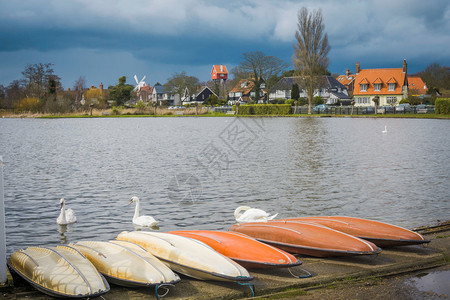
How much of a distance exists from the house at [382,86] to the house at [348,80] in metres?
20.9

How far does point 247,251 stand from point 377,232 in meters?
2.07

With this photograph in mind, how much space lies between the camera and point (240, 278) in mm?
5043

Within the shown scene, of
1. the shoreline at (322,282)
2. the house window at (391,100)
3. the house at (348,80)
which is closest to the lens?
the shoreline at (322,282)

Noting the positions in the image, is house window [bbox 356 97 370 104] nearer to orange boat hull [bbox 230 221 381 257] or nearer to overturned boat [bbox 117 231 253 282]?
orange boat hull [bbox 230 221 381 257]

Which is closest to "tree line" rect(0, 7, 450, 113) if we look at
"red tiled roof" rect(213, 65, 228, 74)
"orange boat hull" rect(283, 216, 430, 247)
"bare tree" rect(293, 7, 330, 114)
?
"bare tree" rect(293, 7, 330, 114)

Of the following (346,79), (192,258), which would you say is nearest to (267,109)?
(346,79)

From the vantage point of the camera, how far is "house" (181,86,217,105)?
119012mm

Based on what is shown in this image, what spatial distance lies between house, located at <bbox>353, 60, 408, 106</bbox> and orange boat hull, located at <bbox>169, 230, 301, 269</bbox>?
83434 mm

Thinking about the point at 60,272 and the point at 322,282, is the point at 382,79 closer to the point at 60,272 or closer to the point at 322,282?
the point at 322,282

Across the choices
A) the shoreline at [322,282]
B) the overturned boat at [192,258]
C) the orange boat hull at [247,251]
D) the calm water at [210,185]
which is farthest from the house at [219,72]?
the shoreline at [322,282]

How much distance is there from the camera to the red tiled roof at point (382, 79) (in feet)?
278

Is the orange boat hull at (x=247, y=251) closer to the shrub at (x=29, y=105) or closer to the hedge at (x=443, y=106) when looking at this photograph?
the hedge at (x=443, y=106)

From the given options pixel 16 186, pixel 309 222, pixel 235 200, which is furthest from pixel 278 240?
pixel 16 186

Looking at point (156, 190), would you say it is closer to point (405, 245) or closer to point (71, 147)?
point (405, 245)
